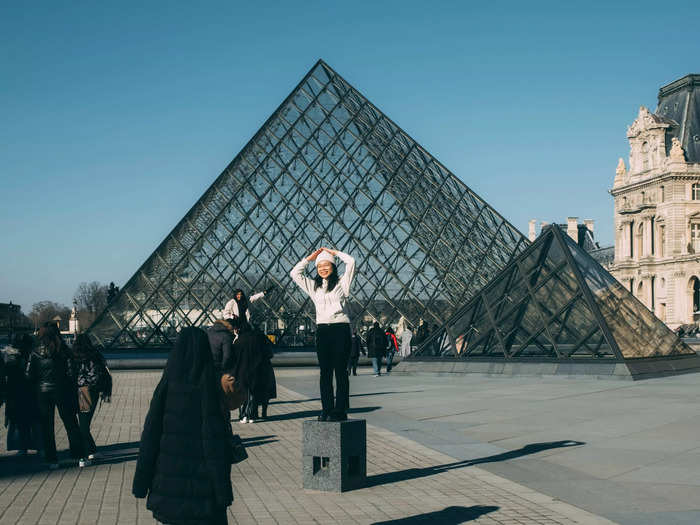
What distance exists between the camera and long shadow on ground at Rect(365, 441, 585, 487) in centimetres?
784

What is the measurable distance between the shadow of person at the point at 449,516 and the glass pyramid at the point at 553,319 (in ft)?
43.6

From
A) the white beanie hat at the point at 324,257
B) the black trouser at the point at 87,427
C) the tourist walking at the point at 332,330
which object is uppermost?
the white beanie hat at the point at 324,257

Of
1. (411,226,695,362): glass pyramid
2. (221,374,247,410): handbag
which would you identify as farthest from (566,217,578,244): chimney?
(221,374,247,410): handbag

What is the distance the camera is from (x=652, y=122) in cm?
8475

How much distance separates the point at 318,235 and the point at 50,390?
26279mm

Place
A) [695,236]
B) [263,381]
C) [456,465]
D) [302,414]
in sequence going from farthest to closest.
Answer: [695,236]
[302,414]
[263,381]
[456,465]

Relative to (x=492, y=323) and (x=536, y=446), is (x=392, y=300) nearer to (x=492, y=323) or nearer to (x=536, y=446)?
(x=492, y=323)

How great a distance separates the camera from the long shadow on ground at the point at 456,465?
784 cm

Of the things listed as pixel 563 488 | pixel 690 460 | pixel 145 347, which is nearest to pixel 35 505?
pixel 563 488

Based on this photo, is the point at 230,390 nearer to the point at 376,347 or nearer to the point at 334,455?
the point at 334,455

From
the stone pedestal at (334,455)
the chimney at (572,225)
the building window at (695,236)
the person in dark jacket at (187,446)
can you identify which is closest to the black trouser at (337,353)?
the stone pedestal at (334,455)

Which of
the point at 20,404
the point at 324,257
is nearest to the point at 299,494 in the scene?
the point at 324,257

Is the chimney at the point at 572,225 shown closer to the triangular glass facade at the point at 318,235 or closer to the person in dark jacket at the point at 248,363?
the triangular glass facade at the point at 318,235

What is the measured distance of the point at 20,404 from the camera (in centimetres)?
996
